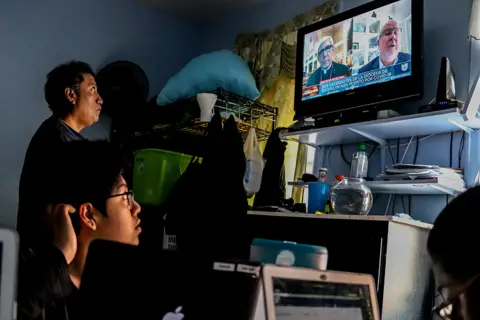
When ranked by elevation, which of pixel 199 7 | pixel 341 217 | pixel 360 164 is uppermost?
pixel 199 7

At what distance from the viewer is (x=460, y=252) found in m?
0.62

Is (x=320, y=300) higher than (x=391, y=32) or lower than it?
lower

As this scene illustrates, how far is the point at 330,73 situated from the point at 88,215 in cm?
172

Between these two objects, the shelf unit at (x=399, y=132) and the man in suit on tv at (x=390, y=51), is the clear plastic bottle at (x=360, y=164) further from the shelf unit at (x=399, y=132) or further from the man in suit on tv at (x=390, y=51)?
the man in suit on tv at (x=390, y=51)

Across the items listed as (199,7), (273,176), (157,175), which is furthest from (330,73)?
(199,7)

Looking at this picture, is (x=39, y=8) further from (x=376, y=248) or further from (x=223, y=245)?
(x=376, y=248)

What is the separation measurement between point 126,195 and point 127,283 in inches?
19.2

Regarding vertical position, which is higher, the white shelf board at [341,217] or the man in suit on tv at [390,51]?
the man in suit on tv at [390,51]

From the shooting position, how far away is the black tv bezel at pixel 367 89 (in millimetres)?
2195

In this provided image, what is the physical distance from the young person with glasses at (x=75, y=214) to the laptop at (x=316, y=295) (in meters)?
0.35

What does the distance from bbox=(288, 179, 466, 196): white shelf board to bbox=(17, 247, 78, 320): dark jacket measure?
58.6 inches

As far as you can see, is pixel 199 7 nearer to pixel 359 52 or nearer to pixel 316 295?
pixel 359 52

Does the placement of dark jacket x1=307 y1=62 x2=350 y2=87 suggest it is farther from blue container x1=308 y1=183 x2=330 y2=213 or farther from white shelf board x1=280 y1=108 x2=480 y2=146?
blue container x1=308 y1=183 x2=330 y2=213

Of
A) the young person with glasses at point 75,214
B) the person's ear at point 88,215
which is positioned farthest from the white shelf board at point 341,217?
the person's ear at point 88,215
